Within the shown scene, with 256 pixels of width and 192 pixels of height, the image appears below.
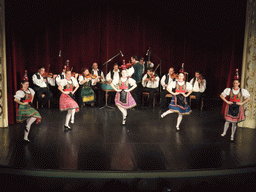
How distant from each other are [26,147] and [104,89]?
371 centimetres

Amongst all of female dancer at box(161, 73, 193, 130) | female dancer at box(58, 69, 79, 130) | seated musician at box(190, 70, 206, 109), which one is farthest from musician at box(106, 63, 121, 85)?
female dancer at box(161, 73, 193, 130)

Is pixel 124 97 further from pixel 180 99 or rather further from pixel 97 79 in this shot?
pixel 97 79

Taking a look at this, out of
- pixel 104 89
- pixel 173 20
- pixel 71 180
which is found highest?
pixel 173 20

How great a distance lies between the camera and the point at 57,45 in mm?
8539

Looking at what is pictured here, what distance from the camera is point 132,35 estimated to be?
9.06 meters

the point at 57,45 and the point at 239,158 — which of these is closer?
the point at 239,158

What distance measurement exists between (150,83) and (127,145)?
11.6 feet

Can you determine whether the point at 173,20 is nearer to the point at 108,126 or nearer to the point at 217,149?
the point at 108,126

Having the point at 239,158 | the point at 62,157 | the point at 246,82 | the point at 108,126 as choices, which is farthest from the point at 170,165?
the point at 246,82

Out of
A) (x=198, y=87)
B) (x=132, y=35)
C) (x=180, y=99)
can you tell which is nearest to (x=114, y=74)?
(x=132, y=35)

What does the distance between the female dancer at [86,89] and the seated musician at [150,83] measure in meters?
1.50

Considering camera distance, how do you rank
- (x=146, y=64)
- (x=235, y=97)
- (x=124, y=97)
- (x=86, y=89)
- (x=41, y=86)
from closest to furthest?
(x=235, y=97), (x=124, y=97), (x=41, y=86), (x=86, y=89), (x=146, y=64)

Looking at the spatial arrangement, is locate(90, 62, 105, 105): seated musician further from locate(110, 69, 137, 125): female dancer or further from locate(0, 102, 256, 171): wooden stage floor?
locate(110, 69, 137, 125): female dancer

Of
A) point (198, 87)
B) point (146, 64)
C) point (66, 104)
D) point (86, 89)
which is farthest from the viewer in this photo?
point (146, 64)
